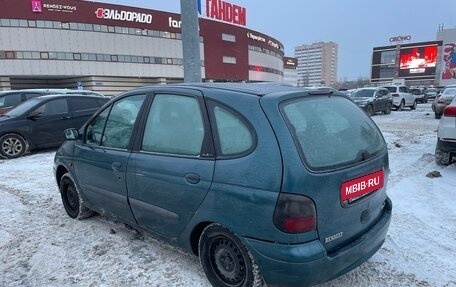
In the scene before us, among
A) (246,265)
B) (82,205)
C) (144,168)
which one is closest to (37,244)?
(82,205)

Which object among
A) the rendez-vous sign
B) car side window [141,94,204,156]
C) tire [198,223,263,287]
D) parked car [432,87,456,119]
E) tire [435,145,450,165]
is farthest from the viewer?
the rendez-vous sign

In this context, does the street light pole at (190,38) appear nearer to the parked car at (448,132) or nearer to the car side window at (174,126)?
the car side window at (174,126)

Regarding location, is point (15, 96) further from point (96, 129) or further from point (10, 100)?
point (96, 129)

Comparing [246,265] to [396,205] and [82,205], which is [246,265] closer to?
[82,205]

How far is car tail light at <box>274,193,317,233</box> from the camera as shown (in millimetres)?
2287

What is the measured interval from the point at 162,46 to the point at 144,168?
164 feet

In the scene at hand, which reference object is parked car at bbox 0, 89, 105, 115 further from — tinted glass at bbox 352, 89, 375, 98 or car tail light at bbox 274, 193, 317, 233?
tinted glass at bbox 352, 89, 375, 98

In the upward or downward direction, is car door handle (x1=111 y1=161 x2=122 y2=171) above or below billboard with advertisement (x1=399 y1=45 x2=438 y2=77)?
below

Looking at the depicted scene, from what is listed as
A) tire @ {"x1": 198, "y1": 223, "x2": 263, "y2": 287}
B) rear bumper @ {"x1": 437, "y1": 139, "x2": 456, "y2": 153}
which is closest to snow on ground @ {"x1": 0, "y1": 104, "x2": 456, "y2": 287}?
tire @ {"x1": 198, "y1": 223, "x2": 263, "y2": 287}

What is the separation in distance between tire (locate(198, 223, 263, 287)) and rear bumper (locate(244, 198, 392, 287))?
0.35ft

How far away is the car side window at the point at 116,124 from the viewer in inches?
137

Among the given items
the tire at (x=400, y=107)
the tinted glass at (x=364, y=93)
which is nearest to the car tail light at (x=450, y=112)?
the tinted glass at (x=364, y=93)

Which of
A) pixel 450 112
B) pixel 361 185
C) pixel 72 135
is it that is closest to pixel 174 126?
pixel 361 185

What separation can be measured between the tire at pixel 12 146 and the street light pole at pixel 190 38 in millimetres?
5144
